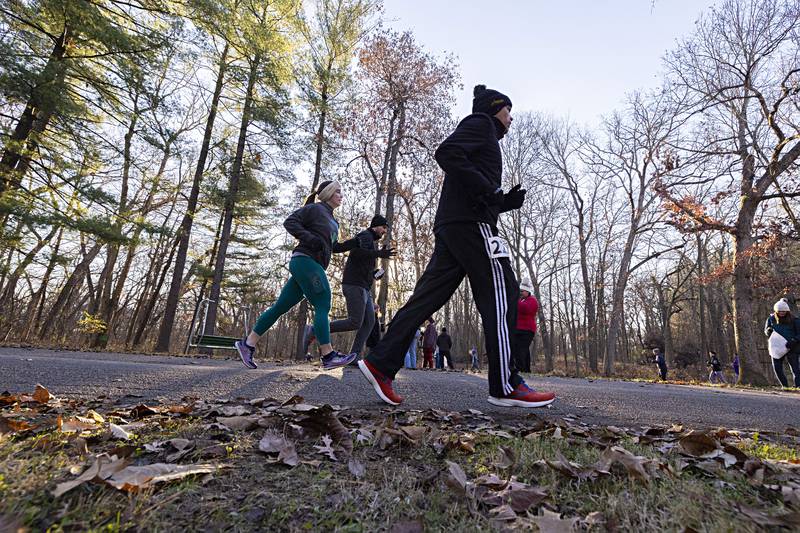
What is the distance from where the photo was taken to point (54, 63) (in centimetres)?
981

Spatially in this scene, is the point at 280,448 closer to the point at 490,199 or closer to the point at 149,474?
the point at 149,474

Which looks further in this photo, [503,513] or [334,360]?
[334,360]

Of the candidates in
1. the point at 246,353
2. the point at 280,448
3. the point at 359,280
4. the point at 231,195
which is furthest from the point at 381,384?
the point at 231,195

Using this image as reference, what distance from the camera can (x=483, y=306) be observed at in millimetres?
2980

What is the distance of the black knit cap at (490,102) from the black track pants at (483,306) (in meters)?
1.02

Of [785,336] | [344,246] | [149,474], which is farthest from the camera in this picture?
[785,336]

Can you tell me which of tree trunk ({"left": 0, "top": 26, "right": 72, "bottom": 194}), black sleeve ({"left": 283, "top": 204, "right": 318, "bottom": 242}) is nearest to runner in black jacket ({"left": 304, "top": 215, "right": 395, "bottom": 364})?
black sleeve ({"left": 283, "top": 204, "right": 318, "bottom": 242})

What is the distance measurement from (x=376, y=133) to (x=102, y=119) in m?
10.5

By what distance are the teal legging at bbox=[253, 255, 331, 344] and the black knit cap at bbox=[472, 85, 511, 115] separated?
2349 millimetres

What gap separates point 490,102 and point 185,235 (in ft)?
48.0

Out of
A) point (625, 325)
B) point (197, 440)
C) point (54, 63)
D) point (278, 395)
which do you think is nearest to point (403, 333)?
point (278, 395)

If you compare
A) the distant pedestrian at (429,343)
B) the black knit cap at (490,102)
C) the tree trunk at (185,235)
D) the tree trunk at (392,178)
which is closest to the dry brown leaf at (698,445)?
the black knit cap at (490,102)

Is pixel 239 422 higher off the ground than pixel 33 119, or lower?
lower

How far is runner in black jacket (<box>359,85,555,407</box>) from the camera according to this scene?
2939 mm
